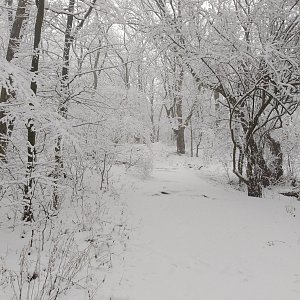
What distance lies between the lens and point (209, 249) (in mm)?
5559

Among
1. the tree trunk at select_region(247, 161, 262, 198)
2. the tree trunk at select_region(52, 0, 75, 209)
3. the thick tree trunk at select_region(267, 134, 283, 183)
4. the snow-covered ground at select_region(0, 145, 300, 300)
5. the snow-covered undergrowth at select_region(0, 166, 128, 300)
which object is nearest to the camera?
the snow-covered undergrowth at select_region(0, 166, 128, 300)

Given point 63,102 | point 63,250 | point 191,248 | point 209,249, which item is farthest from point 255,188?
point 63,250

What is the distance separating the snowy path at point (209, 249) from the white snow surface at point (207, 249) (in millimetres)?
12

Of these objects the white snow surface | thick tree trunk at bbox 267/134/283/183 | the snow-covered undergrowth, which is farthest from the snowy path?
thick tree trunk at bbox 267/134/283/183

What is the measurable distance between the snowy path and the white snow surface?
1cm

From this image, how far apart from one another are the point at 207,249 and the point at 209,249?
0.04 metres

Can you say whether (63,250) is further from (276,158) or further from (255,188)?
(276,158)

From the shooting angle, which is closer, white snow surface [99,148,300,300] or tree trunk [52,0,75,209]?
white snow surface [99,148,300,300]

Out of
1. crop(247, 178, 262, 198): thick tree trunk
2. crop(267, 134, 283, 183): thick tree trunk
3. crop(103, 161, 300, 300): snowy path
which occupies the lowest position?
crop(103, 161, 300, 300): snowy path

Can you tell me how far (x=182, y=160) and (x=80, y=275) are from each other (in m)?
15.0

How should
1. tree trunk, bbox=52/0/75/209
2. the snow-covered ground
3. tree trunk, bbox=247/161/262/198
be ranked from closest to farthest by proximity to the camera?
the snow-covered ground
tree trunk, bbox=52/0/75/209
tree trunk, bbox=247/161/262/198

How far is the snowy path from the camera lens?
13.4ft

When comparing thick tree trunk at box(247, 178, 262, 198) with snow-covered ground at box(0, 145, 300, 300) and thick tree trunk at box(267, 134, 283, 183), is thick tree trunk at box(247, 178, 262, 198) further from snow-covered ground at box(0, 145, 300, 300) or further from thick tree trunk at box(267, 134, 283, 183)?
thick tree trunk at box(267, 134, 283, 183)

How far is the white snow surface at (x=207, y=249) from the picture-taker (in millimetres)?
4078
